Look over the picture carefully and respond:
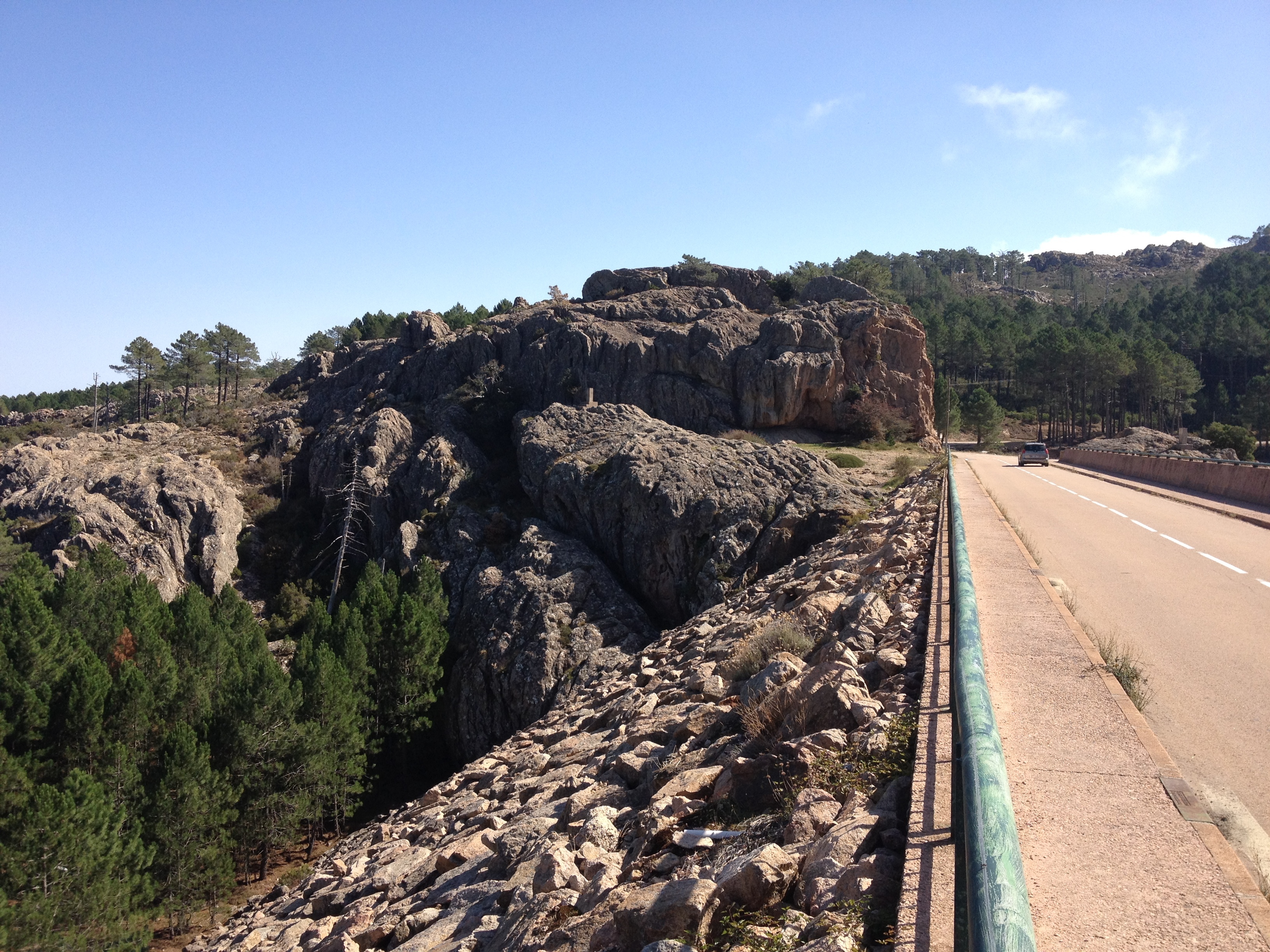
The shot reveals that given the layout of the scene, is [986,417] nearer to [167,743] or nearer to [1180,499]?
[1180,499]

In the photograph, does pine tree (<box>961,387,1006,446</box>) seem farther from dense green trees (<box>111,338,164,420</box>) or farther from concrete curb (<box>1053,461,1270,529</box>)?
dense green trees (<box>111,338,164,420</box>)

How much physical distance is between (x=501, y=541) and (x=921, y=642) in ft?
106

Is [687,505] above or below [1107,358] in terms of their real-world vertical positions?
below

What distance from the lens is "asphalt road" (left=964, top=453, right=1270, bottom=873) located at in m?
5.64

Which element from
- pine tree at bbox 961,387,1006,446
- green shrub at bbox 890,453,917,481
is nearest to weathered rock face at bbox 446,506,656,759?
green shrub at bbox 890,453,917,481

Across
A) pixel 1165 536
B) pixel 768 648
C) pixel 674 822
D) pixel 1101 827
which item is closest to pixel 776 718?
pixel 674 822

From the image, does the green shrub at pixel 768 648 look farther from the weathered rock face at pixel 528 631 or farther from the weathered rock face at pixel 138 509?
the weathered rock face at pixel 138 509

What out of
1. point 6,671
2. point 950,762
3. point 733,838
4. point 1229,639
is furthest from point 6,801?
point 1229,639

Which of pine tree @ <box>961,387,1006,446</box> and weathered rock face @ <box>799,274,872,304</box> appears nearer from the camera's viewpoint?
weathered rock face @ <box>799,274,872,304</box>

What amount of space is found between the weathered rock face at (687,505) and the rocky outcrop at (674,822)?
1798cm

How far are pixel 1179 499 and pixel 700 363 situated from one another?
3295 cm

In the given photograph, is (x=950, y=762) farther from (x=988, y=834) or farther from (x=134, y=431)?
(x=134, y=431)

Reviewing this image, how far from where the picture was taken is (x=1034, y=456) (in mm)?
47750

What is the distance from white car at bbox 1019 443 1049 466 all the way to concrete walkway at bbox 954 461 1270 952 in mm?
44590
